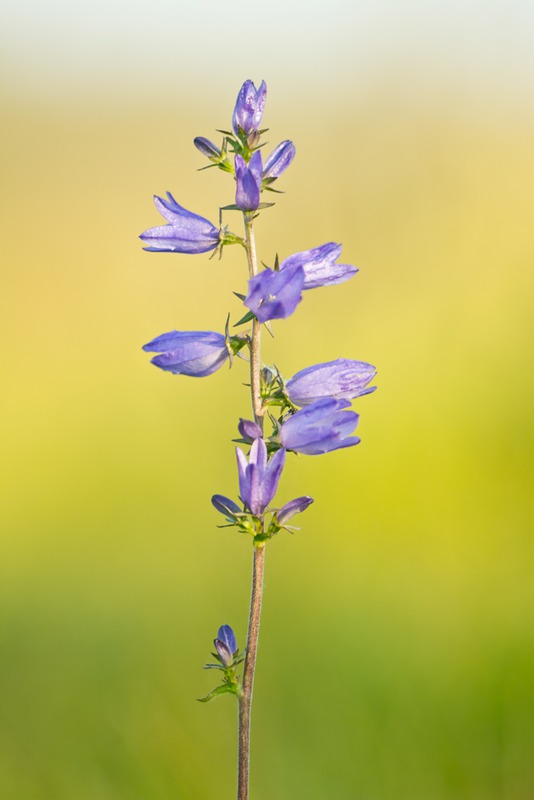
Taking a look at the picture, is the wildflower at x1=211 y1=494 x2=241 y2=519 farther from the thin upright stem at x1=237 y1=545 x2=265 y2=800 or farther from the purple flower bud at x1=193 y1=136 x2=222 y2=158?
the purple flower bud at x1=193 y1=136 x2=222 y2=158

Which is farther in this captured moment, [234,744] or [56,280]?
[56,280]

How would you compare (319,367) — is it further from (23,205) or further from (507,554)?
(23,205)

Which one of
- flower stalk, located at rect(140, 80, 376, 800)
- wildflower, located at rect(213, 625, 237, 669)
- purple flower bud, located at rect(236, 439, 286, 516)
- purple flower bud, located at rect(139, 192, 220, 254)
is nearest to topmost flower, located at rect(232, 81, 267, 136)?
flower stalk, located at rect(140, 80, 376, 800)

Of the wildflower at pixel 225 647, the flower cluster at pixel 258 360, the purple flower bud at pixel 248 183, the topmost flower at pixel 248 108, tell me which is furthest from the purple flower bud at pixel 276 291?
the wildflower at pixel 225 647

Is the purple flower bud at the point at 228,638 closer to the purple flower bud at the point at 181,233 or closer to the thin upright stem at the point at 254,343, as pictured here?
the thin upright stem at the point at 254,343

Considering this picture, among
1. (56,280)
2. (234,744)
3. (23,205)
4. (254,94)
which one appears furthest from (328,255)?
(23,205)

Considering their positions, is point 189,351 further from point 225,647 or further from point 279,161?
point 225,647
